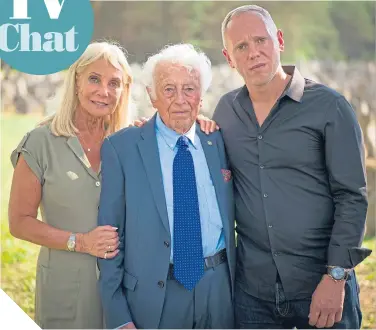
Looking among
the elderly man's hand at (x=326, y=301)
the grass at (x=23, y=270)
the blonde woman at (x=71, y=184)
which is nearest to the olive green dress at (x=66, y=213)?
the blonde woman at (x=71, y=184)

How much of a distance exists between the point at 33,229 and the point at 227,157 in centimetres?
93

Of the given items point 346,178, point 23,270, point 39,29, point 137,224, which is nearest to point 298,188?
point 346,178

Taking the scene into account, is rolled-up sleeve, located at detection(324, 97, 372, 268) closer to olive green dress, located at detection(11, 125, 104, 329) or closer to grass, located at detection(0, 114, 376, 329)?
olive green dress, located at detection(11, 125, 104, 329)

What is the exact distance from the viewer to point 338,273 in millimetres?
2602

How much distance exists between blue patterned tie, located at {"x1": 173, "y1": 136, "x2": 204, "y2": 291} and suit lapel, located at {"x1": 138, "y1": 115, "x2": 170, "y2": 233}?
0.06 m

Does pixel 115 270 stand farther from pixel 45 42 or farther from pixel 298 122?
pixel 45 42

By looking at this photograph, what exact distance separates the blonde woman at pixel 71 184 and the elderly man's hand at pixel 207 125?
41 cm

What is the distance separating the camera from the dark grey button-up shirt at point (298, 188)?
259 centimetres

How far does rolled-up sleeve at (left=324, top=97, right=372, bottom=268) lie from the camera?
2578 millimetres

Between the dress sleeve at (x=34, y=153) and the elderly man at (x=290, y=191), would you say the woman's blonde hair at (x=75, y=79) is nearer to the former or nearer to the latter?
the dress sleeve at (x=34, y=153)

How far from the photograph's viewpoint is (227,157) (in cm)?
278

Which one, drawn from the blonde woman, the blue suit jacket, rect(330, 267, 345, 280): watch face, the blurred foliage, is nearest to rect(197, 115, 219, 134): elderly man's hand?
the blue suit jacket

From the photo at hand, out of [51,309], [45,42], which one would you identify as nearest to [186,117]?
[51,309]

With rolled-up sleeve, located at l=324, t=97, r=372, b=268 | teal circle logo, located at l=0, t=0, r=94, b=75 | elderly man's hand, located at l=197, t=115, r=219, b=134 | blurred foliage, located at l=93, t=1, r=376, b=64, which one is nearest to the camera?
rolled-up sleeve, located at l=324, t=97, r=372, b=268
